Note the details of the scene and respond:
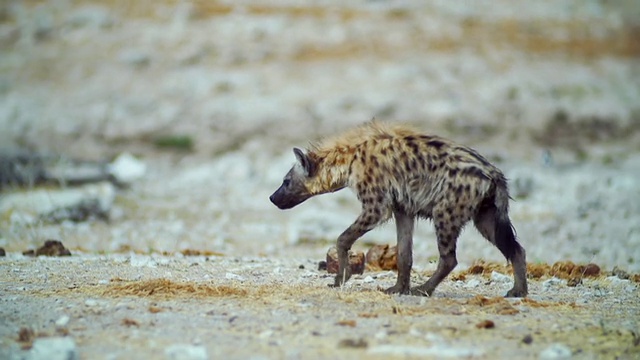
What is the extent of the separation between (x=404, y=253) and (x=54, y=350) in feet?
12.0

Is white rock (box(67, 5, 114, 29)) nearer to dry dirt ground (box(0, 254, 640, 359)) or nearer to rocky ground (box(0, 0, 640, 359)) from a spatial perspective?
rocky ground (box(0, 0, 640, 359))

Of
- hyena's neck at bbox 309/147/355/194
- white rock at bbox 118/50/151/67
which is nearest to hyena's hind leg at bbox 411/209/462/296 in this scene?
hyena's neck at bbox 309/147/355/194

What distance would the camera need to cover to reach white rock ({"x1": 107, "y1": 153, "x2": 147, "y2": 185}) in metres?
22.3

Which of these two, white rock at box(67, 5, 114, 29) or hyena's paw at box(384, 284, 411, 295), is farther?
white rock at box(67, 5, 114, 29)

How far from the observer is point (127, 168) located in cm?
2333

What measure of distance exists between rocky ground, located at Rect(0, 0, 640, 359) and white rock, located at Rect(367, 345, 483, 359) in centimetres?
2

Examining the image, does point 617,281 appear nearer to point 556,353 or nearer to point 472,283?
point 472,283

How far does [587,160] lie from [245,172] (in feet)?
30.3

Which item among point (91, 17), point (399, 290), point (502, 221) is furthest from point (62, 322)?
point (91, 17)

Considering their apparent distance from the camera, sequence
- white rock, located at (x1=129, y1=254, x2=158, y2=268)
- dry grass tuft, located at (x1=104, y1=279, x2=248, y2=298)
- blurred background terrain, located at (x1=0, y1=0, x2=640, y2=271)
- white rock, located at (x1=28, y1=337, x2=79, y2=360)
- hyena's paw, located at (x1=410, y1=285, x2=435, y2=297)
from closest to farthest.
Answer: white rock, located at (x1=28, y1=337, x2=79, y2=360), dry grass tuft, located at (x1=104, y1=279, x2=248, y2=298), hyena's paw, located at (x1=410, y1=285, x2=435, y2=297), white rock, located at (x1=129, y1=254, x2=158, y2=268), blurred background terrain, located at (x1=0, y1=0, x2=640, y2=271)

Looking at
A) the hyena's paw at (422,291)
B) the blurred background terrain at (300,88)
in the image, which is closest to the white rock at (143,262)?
the hyena's paw at (422,291)

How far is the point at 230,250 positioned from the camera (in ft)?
45.2

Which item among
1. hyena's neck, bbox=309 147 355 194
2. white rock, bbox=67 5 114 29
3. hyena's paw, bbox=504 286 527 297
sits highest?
white rock, bbox=67 5 114 29

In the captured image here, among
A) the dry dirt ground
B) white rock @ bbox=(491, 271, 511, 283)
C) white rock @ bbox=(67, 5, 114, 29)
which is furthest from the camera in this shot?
white rock @ bbox=(67, 5, 114, 29)
